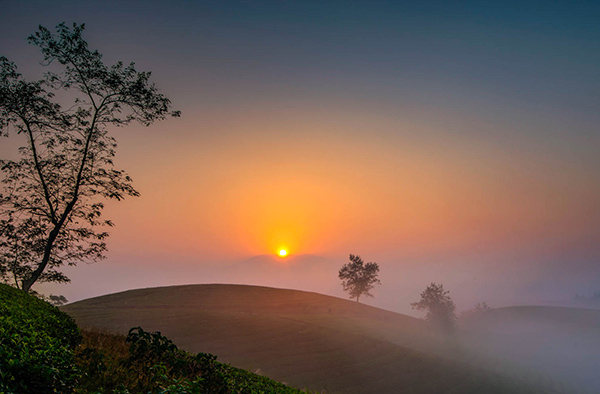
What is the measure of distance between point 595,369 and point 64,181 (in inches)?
4312

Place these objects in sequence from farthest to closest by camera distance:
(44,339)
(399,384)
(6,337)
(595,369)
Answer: (595,369), (399,384), (44,339), (6,337)

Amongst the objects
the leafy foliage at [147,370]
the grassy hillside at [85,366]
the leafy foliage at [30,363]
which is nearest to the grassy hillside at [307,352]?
the leafy foliage at [147,370]

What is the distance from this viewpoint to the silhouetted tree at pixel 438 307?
8431cm

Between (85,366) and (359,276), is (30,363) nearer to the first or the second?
(85,366)

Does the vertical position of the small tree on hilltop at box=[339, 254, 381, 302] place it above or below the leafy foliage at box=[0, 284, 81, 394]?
above

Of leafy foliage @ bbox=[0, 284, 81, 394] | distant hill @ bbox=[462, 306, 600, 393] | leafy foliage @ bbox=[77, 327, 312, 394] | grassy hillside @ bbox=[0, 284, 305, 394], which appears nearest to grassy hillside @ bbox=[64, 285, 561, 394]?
leafy foliage @ bbox=[77, 327, 312, 394]

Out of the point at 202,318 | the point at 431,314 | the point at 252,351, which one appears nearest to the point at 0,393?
the point at 252,351

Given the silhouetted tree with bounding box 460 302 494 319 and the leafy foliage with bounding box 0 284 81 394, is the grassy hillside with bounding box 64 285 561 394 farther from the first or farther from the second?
the silhouetted tree with bounding box 460 302 494 319

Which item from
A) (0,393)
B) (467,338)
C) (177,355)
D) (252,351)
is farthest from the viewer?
(467,338)

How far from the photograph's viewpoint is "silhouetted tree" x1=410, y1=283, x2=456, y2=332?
8431cm

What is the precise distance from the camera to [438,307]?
3356 inches

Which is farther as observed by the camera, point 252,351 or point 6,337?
point 252,351

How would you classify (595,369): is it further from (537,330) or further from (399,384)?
(399,384)

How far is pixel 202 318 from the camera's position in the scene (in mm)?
45812
